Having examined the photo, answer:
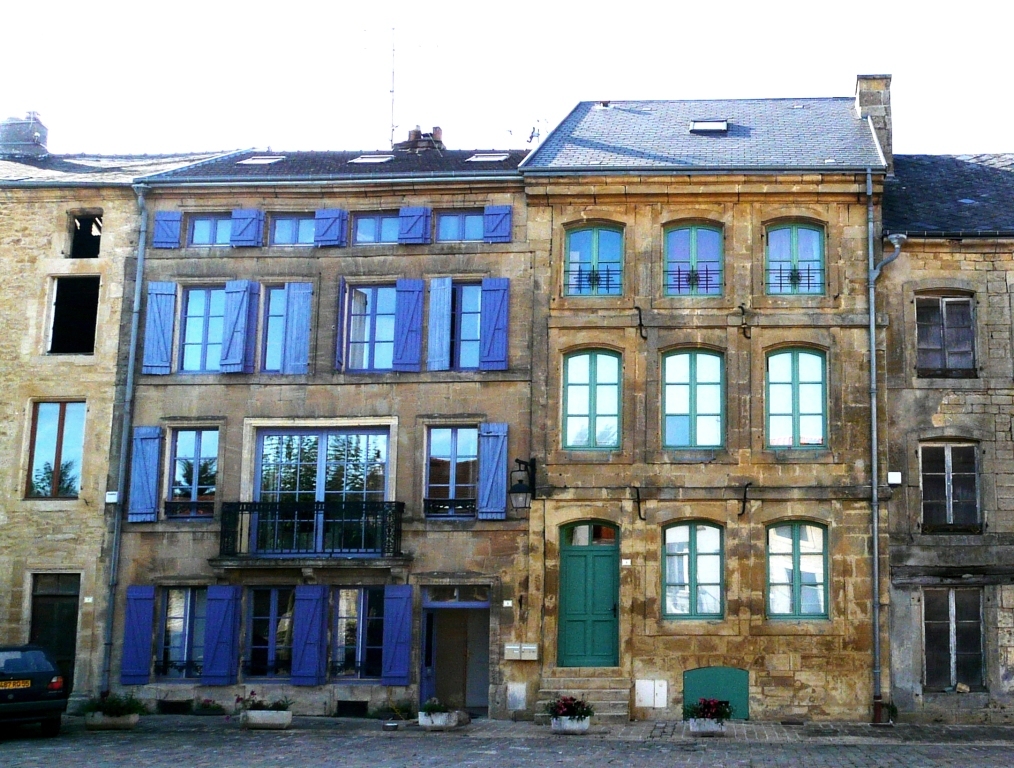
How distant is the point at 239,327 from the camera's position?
74.8 feet

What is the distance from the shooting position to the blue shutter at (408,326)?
2248cm

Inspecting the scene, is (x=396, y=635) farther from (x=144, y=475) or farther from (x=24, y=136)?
(x=24, y=136)

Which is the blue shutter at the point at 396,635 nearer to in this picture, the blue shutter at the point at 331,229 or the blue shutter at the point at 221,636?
the blue shutter at the point at 221,636

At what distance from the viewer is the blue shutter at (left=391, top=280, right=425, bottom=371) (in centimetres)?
2248

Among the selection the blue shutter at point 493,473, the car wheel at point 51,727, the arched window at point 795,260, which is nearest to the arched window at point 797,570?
the arched window at point 795,260

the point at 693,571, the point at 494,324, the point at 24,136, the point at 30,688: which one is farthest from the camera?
the point at 24,136

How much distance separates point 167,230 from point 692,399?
987 centimetres

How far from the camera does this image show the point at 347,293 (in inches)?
909

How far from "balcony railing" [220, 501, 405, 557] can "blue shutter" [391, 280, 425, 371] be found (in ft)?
8.13

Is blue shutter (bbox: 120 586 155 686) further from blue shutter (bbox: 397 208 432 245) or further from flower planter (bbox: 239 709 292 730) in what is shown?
blue shutter (bbox: 397 208 432 245)

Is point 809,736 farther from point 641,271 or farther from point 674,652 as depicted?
point 641,271

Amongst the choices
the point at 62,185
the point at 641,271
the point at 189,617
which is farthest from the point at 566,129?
the point at 189,617

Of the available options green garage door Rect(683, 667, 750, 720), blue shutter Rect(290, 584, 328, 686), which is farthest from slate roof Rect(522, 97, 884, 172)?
green garage door Rect(683, 667, 750, 720)

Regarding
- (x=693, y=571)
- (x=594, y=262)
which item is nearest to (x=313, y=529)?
(x=693, y=571)
